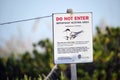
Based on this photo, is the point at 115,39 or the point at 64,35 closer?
the point at 64,35

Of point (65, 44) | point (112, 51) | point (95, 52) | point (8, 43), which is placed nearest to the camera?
point (65, 44)

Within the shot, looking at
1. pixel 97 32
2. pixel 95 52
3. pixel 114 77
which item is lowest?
pixel 114 77

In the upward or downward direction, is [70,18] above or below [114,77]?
above

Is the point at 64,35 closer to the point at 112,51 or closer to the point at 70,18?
the point at 70,18

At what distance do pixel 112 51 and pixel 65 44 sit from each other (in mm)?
3114

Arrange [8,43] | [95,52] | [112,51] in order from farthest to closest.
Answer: [112,51] < [95,52] < [8,43]

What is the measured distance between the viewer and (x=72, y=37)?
1659mm

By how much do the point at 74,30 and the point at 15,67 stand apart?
3056 millimetres

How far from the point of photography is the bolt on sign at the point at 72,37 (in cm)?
164

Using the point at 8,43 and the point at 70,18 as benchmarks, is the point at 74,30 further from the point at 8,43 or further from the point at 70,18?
the point at 8,43

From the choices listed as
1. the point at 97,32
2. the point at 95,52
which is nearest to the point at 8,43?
the point at 95,52

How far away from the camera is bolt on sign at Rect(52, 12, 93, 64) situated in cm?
164

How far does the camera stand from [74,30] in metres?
1.66

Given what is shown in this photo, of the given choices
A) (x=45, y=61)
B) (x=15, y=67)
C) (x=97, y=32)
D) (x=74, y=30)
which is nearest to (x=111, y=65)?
(x=97, y=32)
